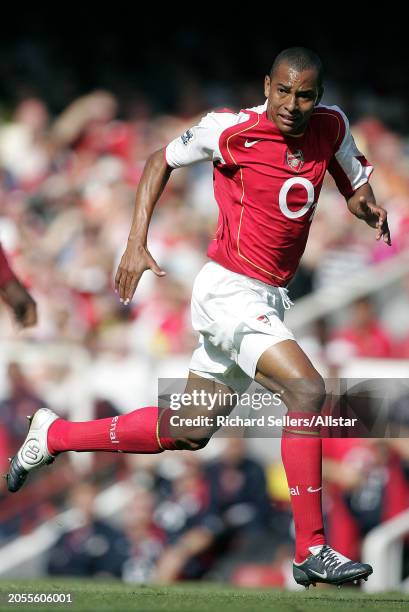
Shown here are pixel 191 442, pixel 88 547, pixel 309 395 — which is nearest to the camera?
pixel 309 395

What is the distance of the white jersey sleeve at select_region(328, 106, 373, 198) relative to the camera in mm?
6336

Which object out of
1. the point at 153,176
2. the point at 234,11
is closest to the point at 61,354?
the point at 153,176

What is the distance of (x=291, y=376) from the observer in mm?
5773

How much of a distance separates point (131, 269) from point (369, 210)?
4.15 feet

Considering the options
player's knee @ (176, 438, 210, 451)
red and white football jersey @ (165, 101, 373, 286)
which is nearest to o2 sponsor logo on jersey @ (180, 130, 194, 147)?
red and white football jersey @ (165, 101, 373, 286)

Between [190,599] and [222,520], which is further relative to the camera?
[222,520]

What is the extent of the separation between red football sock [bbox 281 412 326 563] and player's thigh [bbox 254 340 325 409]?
88mm

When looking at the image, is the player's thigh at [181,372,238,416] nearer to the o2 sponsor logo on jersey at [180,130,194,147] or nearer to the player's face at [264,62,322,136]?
the o2 sponsor logo on jersey at [180,130,194,147]

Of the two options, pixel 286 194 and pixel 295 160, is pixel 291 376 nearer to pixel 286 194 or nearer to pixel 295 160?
pixel 286 194

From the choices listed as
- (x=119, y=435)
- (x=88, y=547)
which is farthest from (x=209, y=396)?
(x=88, y=547)

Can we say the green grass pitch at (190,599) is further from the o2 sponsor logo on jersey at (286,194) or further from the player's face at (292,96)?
the player's face at (292,96)

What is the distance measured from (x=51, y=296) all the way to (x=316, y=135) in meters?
5.60

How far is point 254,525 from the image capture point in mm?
9844

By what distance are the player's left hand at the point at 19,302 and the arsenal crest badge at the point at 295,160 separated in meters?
1.88
